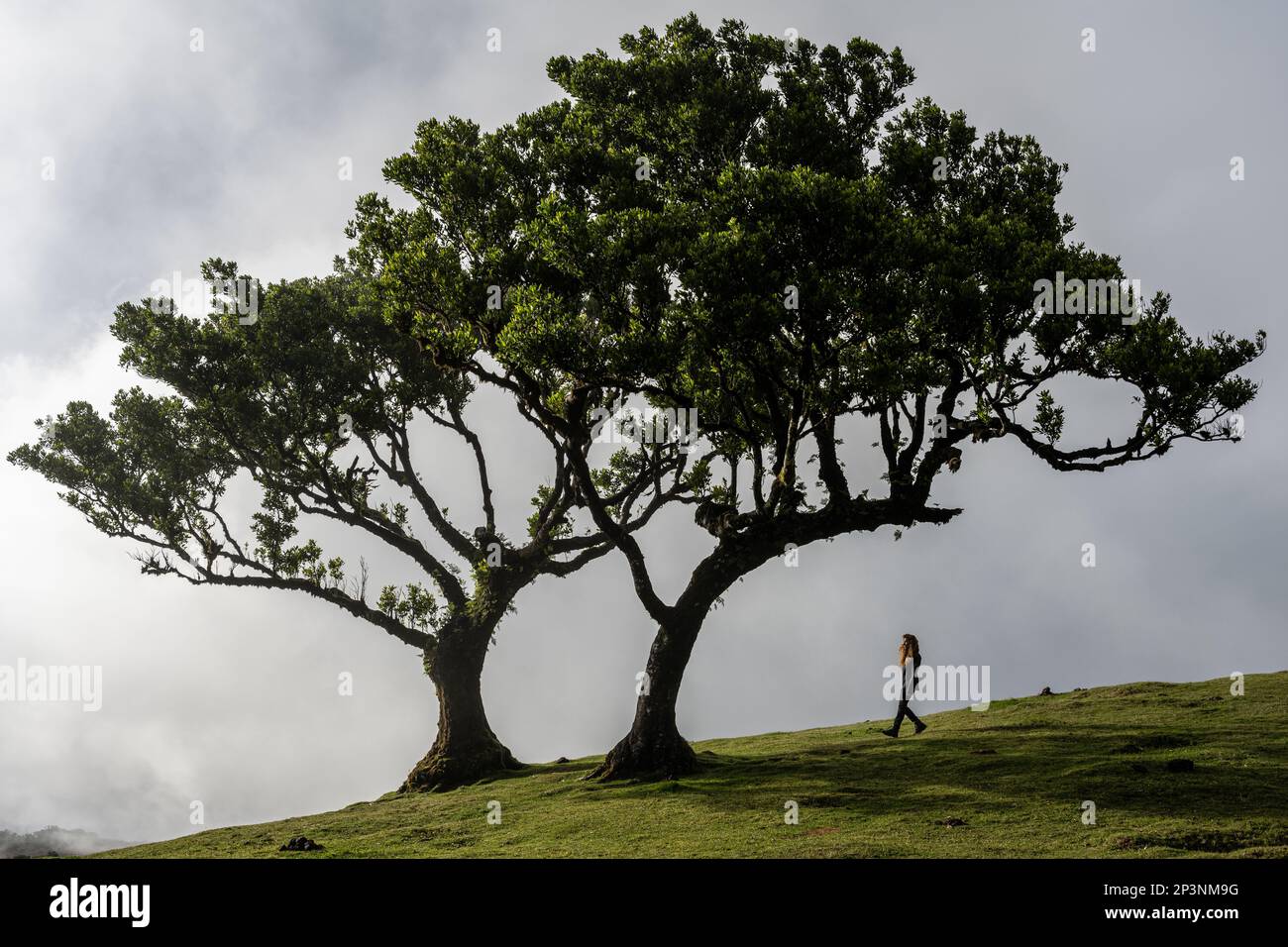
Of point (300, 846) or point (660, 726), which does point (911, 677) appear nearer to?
point (660, 726)

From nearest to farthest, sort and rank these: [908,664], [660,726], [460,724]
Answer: [660,726], [908,664], [460,724]

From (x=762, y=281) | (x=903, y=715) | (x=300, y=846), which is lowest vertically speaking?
(x=300, y=846)

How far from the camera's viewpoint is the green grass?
53.5 feet

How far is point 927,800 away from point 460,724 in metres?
17.2

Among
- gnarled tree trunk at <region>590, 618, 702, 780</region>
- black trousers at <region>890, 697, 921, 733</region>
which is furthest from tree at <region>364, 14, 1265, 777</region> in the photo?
black trousers at <region>890, 697, 921, 733</region>

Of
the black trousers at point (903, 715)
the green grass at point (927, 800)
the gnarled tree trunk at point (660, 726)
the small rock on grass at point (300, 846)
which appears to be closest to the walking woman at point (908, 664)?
the black trousers at point (903, 715)

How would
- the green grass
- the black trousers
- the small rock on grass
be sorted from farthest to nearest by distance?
the black trousers < the small rock on grass < the green grass

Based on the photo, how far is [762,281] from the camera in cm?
2145

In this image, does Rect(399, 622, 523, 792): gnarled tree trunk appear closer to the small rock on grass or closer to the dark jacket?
the small rock on grass

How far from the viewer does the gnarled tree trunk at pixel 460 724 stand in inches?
1238

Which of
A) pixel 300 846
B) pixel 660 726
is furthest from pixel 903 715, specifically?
pixel 300 846

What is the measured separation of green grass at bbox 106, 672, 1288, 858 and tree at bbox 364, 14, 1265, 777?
3.88 metres
